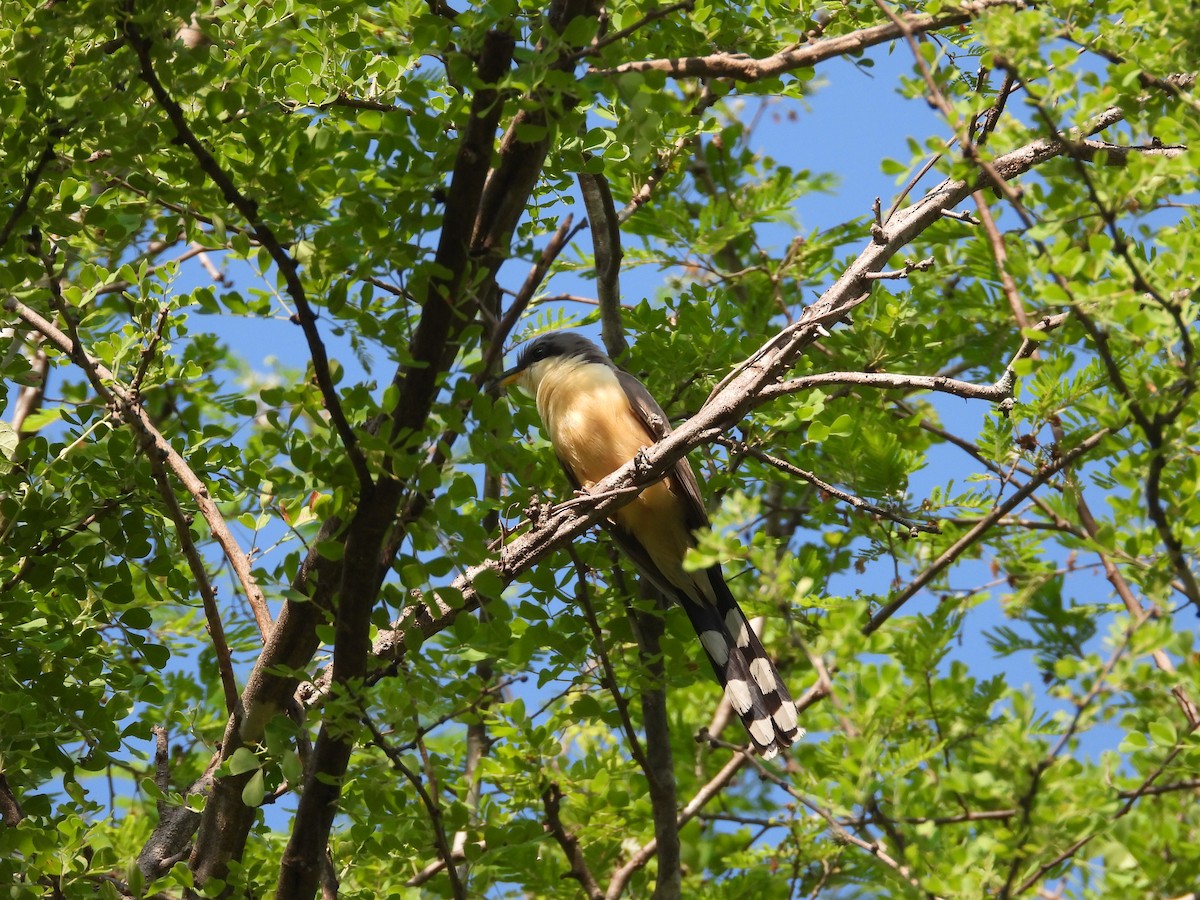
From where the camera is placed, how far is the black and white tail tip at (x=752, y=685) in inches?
194

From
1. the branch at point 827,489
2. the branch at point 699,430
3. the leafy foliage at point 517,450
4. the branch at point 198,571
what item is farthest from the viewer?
the branch at point 827,489

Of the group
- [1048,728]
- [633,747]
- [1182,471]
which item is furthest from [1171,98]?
[633,747]

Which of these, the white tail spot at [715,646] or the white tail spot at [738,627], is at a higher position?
the white tail spot at [738,627]

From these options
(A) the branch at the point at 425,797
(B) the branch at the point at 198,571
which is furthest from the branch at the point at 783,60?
(B) the branch at the point at 198,571

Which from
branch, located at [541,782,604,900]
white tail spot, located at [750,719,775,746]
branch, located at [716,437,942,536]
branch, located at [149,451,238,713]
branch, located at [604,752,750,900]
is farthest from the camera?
white tail spot, located at [750,719,775,746]

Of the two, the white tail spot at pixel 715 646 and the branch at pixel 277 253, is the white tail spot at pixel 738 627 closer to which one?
A: the white tail spot at pixel 715 646

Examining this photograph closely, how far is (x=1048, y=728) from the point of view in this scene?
286 centimetres

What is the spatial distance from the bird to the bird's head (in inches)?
0.6

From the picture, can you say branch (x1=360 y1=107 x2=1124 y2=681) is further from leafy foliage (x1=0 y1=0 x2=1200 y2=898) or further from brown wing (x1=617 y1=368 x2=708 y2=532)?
brown wing (x1=617 y1=368 x2=708 y2=532)

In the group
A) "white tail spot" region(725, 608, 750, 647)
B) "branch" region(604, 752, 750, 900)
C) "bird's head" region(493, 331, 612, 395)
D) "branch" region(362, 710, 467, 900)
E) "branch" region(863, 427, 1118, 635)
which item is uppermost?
"bird's head" region(493, 331, 612, 395)

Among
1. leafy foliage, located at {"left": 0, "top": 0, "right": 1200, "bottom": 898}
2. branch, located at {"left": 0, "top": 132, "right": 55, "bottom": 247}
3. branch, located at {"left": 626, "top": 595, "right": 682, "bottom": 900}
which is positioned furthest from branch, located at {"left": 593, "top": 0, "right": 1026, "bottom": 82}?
branch, located at {"left": 626, "top": 595, "right": 682, "bottom": 900}

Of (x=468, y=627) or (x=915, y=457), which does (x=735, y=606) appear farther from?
(x=468, y=627)

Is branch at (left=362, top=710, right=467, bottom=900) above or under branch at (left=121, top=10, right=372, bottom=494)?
under

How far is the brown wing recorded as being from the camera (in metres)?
5.15
